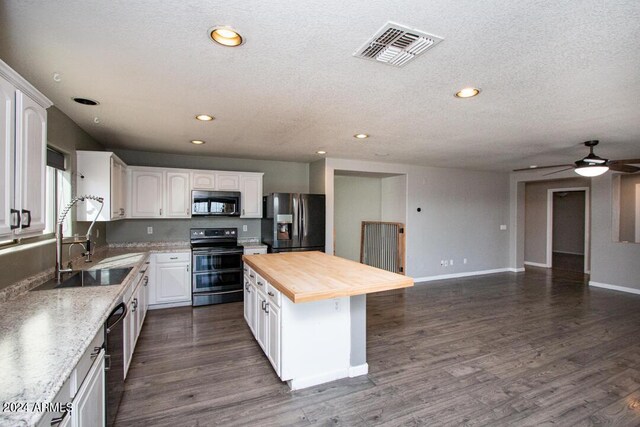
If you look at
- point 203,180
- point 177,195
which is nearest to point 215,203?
point 203,180

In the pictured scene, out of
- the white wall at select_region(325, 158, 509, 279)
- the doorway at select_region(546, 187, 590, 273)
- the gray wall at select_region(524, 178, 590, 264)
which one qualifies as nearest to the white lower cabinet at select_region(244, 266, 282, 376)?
the white wall at select_region(325, 158, 509, 279)

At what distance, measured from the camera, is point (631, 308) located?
4.68m

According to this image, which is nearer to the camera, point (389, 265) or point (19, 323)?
point (19, 323)

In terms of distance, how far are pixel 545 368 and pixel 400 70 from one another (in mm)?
2951

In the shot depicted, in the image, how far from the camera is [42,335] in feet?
4.63

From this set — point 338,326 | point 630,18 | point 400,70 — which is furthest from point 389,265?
point 630,18

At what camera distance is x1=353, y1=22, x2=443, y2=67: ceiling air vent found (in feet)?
5.24

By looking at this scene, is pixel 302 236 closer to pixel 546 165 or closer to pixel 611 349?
pixel 611 349

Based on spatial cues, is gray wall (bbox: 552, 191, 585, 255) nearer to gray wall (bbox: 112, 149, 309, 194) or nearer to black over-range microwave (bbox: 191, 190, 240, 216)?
gray wall (bbox: 112, 149, 309, 194)

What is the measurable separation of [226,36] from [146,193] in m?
3.72

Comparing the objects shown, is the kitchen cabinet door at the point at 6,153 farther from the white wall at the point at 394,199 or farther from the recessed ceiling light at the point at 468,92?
the white wall at the point at 394,199

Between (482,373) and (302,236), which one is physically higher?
(302,236)

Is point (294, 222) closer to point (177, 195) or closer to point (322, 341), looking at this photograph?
point (177, 195)

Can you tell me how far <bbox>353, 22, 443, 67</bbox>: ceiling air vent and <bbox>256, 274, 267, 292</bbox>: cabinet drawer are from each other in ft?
6.72
